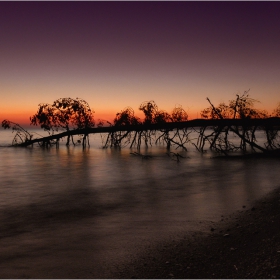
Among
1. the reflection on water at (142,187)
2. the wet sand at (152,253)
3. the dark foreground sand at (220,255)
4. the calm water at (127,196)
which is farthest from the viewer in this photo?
the reflection on water at (142,187)

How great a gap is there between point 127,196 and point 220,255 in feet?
20.3

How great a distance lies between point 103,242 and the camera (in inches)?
229

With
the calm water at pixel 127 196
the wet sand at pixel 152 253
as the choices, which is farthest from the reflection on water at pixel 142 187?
the wet sand at pixel 152 253

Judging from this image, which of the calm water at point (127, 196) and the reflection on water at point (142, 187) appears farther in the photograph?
the reflection on water at point (142, 187)

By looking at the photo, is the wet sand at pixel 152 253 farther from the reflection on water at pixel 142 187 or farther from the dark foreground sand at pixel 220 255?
the reflection on water at pixel 142 187

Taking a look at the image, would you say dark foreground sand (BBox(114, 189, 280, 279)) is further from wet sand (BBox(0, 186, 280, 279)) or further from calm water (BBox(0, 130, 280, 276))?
calm water (BBox(0, 130, 280, 276))

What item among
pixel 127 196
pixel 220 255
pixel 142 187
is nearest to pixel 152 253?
pixel 220 255

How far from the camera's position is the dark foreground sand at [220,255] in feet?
13.8

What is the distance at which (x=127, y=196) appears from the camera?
10.9 metres

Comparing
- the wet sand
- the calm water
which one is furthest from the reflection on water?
the wet sand

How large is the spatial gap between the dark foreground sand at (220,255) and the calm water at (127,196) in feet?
2.08

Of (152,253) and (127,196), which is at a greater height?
(152,253)

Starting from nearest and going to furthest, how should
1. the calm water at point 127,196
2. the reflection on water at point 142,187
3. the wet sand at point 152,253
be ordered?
the wet sand at point 152,253, the calm water at point 127,196, the reflection on water at point 142,187

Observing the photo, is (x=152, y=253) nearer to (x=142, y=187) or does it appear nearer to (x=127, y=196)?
(x=127, y=196)
